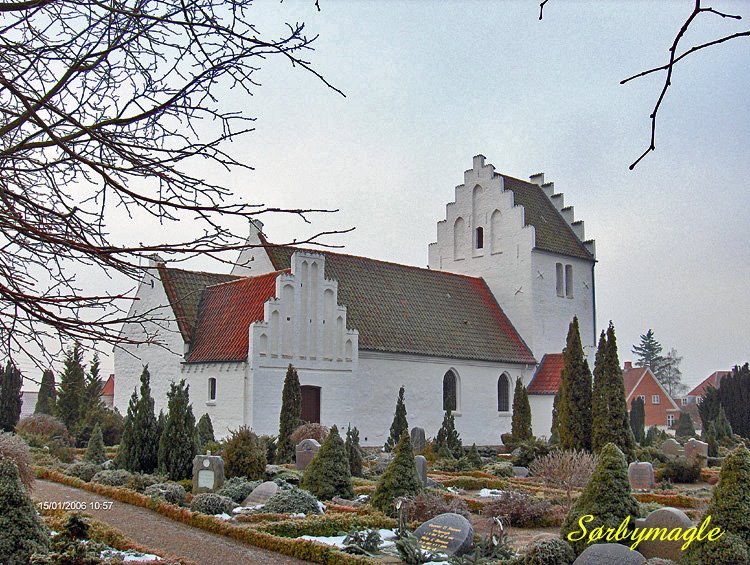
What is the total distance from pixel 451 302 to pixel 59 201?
26.2 m

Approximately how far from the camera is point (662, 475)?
19.1 metres

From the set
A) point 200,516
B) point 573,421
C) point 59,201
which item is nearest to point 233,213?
point 59,201

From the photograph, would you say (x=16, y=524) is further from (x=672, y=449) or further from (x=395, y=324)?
(x=395, y=324)

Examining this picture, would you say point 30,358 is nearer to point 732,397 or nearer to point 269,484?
point 269,484

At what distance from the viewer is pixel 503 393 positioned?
30.5 m

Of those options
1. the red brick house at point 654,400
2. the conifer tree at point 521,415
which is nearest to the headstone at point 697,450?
the conifer tree at point 521,415

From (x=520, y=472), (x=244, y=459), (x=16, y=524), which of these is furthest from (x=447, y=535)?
(x=520, y=472)

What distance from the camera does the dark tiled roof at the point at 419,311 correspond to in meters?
27.0

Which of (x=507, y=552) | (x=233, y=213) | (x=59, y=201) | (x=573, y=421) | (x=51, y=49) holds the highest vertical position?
(x=51, y=49)

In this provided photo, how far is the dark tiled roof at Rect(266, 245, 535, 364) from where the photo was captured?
88.7 feet

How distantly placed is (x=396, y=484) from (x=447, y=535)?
2433 millimetres

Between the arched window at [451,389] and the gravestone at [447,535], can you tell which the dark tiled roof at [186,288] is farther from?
the gravestone at [447,535]

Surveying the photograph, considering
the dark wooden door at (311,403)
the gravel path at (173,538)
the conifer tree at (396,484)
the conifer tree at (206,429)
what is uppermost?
the dark wooden door at (311,403)

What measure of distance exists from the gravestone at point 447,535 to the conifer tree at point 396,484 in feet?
6.06
